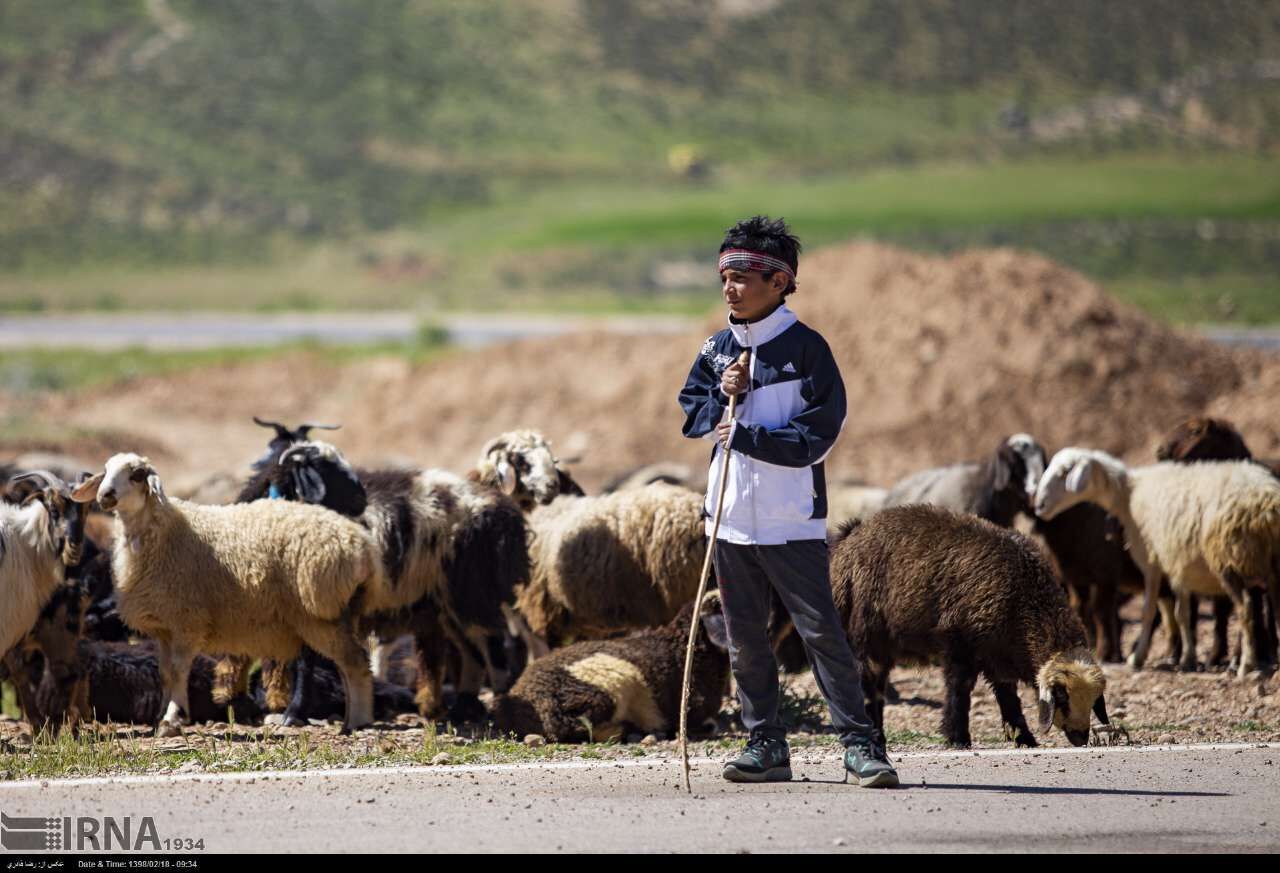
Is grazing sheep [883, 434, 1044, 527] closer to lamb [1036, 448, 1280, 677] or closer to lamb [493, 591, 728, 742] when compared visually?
lamb [1036, 448, 1280, 677]

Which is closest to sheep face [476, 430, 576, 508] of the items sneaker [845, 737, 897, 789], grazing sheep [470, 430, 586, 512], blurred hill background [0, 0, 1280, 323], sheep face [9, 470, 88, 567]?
grazing sheep [470, 430, 586, 512]

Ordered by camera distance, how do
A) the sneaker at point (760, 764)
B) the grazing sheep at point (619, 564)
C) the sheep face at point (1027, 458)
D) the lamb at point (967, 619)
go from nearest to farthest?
the sneaker at point (760, 764) < the lamb at point (967, 619) < the grazing sheep at point (619, 564) < the sheep face at point (1027, 458)

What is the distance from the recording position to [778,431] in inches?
294

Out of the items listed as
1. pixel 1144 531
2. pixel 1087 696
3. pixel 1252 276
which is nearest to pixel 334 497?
pixel 1087 696

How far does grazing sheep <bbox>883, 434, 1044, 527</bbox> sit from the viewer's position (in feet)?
47.4

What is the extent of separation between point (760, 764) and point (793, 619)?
0.70 meters

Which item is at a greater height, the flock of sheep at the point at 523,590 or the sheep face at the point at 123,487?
the sheep face at the point at 123,487

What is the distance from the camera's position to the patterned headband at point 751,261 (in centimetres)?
764

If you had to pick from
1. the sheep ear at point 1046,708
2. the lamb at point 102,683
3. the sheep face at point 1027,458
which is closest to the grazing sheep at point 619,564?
the lamb at point 102,683

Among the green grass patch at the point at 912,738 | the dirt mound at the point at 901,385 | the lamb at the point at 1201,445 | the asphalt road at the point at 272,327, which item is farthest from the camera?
the asphalt road at the point at 272,327

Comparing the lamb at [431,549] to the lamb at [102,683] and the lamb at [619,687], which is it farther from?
the lamb at [619,687]

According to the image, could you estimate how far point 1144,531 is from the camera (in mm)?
13125

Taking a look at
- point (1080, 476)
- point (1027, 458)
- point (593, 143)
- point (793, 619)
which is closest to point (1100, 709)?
point (793, 619)

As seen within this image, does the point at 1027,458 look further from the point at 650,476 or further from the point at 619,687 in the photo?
the point at 619,687
